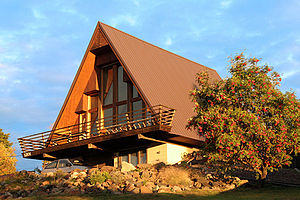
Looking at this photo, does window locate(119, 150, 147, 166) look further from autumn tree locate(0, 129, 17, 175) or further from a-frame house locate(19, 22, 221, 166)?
autumn tree locate(0, 129, 17, 175)

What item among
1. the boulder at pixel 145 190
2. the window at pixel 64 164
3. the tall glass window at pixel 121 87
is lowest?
the boulder at pixel 145 190

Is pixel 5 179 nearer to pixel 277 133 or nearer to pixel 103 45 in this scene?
pixel 103 45

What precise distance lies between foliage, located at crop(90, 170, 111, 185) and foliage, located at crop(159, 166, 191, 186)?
3.22 meters

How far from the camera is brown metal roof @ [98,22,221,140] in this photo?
3056 centimetres

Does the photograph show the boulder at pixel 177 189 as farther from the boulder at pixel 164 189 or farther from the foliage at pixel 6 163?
the foliage at pixel 6 163

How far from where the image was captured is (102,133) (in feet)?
103

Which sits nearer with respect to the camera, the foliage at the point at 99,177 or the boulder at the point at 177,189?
the boulder at the point at 177,189

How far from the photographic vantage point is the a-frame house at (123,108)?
2995cm

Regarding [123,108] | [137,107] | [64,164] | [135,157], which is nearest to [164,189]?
[135,157]

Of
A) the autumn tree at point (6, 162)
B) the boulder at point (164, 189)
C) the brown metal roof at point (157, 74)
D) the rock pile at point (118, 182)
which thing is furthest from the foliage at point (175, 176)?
the autumn tree at point (6, 162)

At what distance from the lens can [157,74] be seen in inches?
1325

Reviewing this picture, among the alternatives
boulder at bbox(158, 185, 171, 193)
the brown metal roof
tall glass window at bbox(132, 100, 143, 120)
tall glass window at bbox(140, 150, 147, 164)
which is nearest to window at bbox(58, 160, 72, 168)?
tall glass window at bbox(140, 150, 147, 164)

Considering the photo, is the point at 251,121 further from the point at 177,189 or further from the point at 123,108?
the point at 123,108

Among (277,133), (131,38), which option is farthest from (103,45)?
(277,133)
